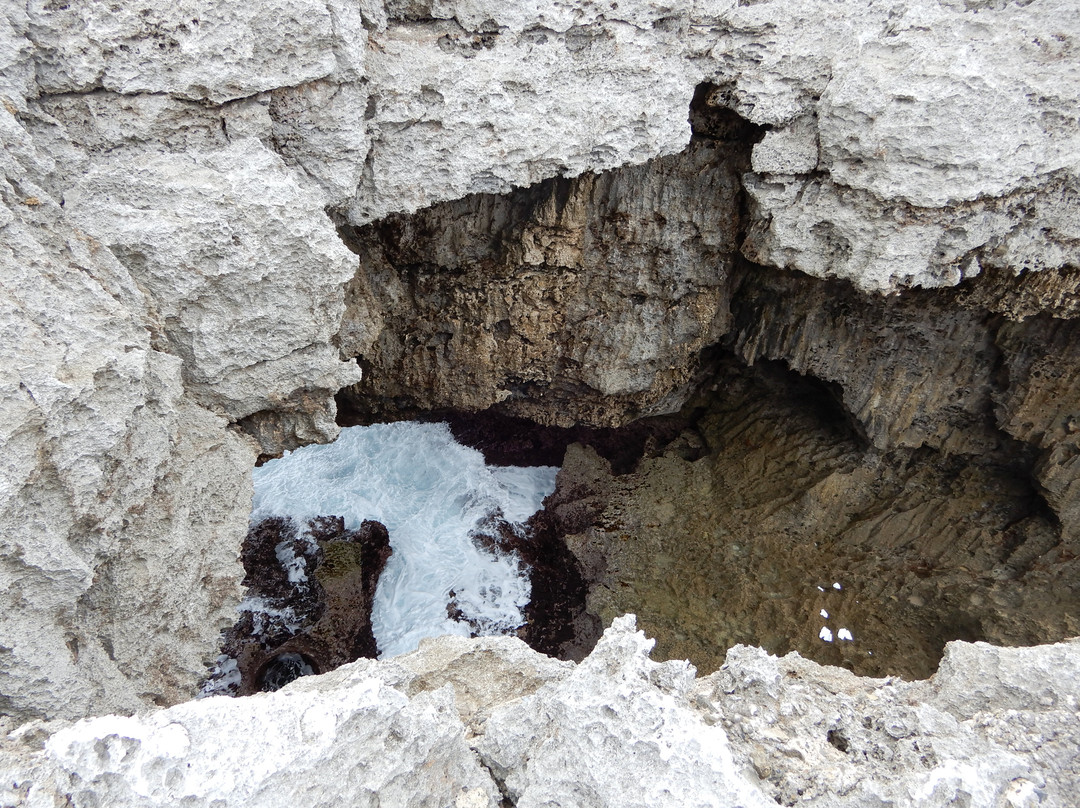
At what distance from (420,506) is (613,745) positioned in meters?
6.47

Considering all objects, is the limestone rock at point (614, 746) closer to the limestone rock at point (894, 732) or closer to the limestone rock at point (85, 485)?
the limestone rock at point (894, 732)

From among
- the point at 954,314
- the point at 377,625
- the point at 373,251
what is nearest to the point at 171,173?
the point at 373,251

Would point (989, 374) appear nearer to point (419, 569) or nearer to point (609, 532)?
point (609, 532)

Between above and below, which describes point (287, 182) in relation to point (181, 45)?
below

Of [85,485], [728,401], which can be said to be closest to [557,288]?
[728,401]

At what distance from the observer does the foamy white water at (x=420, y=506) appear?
6992mm

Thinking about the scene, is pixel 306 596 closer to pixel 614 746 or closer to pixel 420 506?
pixel 420 506

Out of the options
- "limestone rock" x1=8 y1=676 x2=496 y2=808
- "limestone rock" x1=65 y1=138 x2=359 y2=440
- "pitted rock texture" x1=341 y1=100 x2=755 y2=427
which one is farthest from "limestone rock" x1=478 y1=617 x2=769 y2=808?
"pitted rock texture" x1=341 y1=100 x2=755 y2=427

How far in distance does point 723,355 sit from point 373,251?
13.5 feet

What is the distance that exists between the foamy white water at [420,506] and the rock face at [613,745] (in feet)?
16.0

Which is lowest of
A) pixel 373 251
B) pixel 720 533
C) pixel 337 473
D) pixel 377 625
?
pixel 377 625

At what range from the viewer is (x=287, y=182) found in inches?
125

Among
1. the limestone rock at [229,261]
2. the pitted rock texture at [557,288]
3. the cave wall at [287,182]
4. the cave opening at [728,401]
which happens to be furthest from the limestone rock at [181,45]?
the pitted rock texture at [557,288]

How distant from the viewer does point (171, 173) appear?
2996 millimetres
